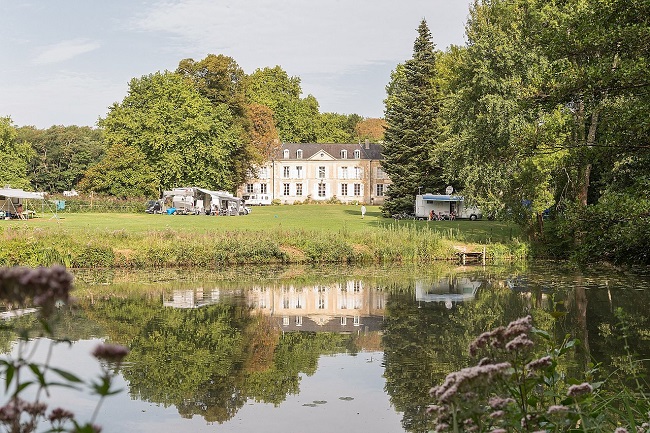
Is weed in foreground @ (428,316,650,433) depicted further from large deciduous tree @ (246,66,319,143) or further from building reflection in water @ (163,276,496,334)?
large deciduous tree @ (246,66,319,143)

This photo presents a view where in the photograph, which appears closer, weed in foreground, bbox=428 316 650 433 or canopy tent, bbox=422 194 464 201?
weed in foreground, bbox=428 316 650 433

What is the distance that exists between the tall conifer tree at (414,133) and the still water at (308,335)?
63.2ft

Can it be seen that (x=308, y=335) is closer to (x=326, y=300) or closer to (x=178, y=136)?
(x=326, y=300)

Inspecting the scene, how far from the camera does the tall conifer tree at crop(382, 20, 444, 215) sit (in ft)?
144

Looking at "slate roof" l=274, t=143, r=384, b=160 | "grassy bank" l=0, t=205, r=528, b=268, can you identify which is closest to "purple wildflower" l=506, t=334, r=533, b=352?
"grassy bank" l=0, t=205, r=528, b=268

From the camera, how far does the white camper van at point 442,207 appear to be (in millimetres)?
44156

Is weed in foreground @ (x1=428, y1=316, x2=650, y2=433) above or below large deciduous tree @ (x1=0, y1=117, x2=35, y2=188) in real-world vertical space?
below

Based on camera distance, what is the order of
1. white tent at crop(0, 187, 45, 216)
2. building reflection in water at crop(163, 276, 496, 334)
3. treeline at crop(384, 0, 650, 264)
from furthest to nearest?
white tent at crop(0, 187, 45, 216) → building reflection in water at crop(163, 276, 496, 334) → treeline at crop(384, 0, 650, 264)

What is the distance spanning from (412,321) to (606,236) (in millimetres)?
6626

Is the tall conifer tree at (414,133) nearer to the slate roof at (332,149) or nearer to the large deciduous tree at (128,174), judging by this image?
the large deciduous tree at (128,174)

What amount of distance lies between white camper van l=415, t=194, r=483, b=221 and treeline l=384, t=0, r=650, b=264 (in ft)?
2.38

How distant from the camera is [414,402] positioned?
947 centimetres

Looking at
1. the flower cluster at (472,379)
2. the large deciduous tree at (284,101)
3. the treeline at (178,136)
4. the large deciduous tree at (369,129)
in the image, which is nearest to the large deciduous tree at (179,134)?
the treeline at (178,136)

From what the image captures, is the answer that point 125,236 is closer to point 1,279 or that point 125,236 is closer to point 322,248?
point 322,248
